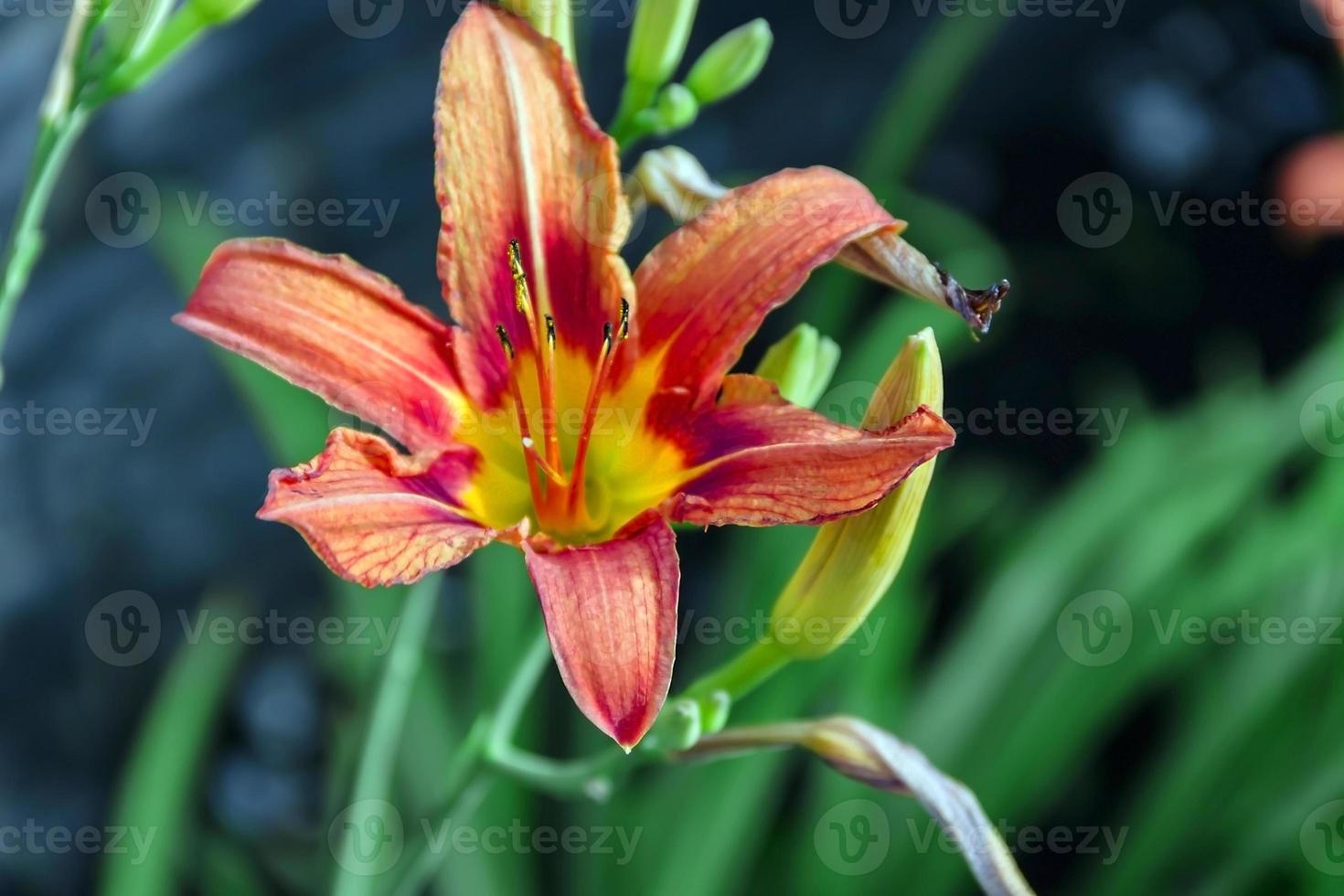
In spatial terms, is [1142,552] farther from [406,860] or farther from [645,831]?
[406,860]

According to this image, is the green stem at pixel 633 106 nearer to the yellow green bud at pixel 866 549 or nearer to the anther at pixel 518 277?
the anther at pixel 518 277

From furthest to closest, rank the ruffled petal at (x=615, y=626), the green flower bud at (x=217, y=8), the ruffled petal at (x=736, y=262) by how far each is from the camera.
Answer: the green flower bud at (x=217, y=8) → the ruffled petal at (x=736, y=262) → the ruffled petal at (x=615, y=626)

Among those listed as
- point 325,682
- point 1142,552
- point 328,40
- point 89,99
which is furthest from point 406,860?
point 328,40

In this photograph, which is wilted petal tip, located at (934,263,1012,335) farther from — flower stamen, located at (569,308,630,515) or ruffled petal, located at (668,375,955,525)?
flower stamen, located at (569,308,630,515)

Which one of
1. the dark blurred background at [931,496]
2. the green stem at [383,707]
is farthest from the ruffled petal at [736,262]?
the dark blurred background at [931,496]

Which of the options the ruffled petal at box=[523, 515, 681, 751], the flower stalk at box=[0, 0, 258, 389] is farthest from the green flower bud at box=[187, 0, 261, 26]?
the ruffled petal at box=[523, 515, 681, 751]

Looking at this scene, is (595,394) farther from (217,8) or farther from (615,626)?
(217,8)
